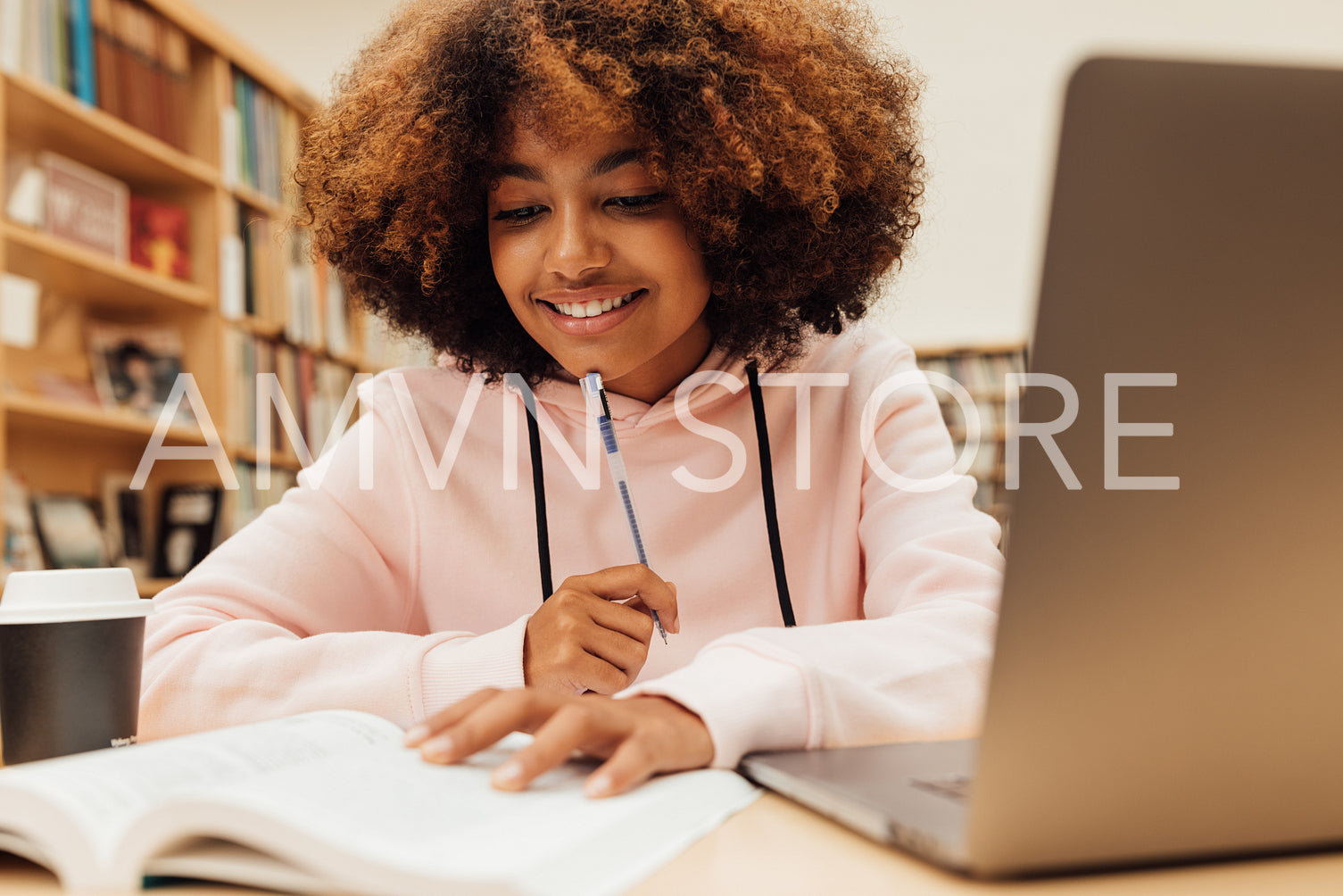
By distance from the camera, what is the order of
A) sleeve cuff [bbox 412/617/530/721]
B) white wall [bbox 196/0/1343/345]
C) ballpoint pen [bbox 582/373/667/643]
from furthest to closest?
white wall [bbox 196/0/1343/345] < ballpoint pen [bbox 582/373/667/643] < sleeve cuff [bbox 412/617/530/721]

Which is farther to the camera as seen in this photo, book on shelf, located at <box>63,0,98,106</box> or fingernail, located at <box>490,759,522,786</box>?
book on shelf, located at <box>63,0,98,106</box>

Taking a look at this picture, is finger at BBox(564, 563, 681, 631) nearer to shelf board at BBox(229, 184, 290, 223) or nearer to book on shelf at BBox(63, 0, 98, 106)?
book on shelf at BBox(63, 0, 98, 106)

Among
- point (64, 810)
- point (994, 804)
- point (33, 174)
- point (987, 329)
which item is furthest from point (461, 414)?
point (987, 329)

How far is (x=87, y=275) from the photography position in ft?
8.76

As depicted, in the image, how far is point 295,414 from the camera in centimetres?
343

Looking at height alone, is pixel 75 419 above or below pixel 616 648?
above

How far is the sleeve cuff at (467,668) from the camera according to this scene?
0.82 metres

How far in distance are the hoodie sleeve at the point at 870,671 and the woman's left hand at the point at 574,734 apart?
0.08 ft

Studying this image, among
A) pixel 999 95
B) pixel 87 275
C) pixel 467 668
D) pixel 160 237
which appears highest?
pixel 999 95

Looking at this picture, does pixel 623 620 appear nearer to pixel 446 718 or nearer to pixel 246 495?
pixel 446 718

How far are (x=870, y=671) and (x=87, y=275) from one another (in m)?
2.61

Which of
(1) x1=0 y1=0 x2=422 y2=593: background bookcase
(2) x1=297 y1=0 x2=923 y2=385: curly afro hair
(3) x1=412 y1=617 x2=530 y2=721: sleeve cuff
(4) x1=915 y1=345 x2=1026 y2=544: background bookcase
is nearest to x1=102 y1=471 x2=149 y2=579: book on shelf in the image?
(1) x1=0 y1=0 x2=422 y2=593: background bookcase

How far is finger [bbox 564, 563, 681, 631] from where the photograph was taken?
873 mm

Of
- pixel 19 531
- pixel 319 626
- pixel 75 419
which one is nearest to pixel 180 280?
pixel 75 419
